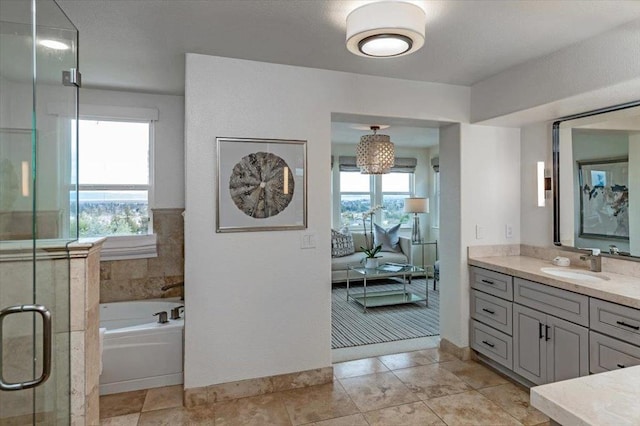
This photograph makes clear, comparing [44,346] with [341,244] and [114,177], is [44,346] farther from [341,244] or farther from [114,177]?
[341,244]

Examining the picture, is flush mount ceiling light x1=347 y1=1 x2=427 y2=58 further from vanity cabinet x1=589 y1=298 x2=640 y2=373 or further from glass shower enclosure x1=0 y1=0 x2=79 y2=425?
vanity cabinet x1=589 y1=298 x2=640 y2=373

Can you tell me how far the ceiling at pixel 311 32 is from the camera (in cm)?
197

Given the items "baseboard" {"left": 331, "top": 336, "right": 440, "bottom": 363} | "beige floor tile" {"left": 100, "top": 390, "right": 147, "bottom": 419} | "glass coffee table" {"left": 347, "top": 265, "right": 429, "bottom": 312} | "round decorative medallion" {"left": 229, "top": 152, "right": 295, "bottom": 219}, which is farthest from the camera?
"glass coffee table" {"left": 347, "top": 265, "right": 429, "bottom": 312}

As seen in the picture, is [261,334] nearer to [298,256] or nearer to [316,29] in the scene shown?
[298,256]

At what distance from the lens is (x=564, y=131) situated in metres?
3.09

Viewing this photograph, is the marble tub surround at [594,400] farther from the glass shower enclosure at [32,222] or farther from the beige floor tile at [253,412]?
the beige floor tile at [253,412]

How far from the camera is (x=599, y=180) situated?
9.22 ft

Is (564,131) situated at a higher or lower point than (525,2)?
lower

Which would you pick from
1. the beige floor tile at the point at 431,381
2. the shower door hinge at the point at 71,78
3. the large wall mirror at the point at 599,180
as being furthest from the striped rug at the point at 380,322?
the shower door hinge at the point at 71,78

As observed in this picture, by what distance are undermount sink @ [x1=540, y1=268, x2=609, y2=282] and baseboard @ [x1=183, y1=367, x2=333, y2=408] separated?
6.22ft

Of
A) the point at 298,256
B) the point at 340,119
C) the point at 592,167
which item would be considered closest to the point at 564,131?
the point at 592,167

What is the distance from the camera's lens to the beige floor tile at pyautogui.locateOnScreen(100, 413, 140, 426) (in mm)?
2391

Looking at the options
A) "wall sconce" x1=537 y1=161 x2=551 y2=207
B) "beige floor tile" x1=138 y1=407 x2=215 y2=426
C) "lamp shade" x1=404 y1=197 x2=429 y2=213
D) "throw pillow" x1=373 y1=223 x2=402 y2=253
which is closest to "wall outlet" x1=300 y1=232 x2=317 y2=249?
"beige floor tile" x1=138 y1=407 x2=215 y2=426

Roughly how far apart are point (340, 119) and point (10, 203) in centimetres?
235
